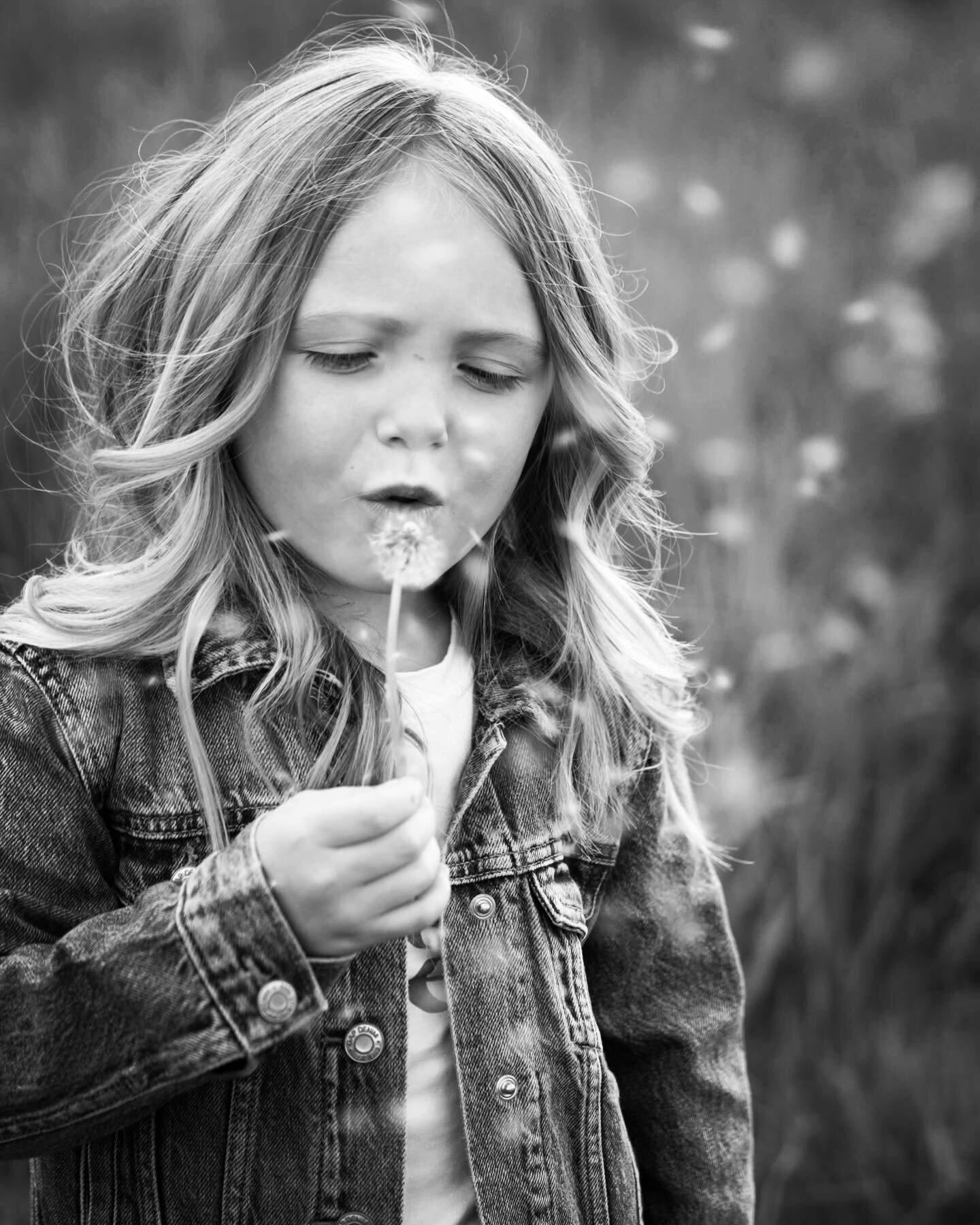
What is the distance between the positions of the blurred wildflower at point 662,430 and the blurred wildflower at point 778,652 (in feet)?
1.27

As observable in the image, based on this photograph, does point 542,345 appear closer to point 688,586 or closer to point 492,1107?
point 492,1107

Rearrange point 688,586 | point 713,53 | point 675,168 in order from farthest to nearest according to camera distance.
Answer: point 713,53 → point 675,168 → point 688,586

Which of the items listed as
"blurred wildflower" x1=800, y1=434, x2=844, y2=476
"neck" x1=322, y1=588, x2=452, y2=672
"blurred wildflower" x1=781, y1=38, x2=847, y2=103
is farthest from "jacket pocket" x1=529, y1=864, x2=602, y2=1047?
"blurred wildflower" x1=781, y1=38, x2=847, y2=103

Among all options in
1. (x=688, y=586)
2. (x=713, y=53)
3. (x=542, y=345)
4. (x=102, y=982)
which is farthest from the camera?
(x=713, y=53)

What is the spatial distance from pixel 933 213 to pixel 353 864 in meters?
2.73

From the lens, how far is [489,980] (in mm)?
1194

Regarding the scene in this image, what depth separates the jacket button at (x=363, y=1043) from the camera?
44.1 inches

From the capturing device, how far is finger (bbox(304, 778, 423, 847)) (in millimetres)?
909

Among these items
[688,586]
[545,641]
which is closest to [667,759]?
[545,641]

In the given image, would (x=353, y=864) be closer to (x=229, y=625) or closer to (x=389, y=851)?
(x=389, y=851)

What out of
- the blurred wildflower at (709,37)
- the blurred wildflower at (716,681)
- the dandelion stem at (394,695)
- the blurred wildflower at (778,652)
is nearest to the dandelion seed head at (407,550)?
the dandelion stem at (394,695)

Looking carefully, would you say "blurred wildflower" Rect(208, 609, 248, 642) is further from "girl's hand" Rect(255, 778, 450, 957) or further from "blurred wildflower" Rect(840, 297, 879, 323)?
"blurred wildflower" Rect(840, 297, 879, 323)

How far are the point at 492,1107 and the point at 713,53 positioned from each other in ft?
8.00

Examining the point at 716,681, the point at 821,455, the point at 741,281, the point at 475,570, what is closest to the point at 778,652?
the point at 716,681
